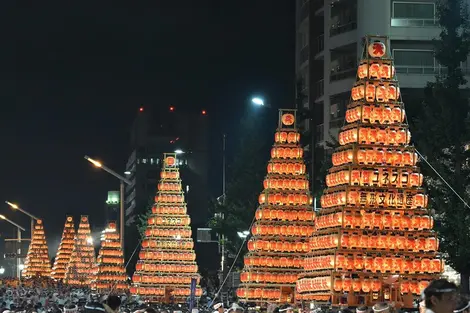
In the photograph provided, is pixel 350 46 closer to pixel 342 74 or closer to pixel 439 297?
pixel 342 74

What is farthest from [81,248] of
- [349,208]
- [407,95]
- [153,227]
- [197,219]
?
[349,208]

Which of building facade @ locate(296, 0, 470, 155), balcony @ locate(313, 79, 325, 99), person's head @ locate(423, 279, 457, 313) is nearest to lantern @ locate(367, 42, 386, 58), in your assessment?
building facade @ locate(296, 0, 470, 155)

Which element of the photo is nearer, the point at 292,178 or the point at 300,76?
the point at 292,178

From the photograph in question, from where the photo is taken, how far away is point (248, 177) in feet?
224

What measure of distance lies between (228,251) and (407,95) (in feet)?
66.0

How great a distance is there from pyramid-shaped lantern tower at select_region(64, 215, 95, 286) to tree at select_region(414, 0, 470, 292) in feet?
285

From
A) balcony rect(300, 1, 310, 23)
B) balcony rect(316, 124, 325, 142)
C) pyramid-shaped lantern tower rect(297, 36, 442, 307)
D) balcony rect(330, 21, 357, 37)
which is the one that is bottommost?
pyramid-shaped lantern tower rect(297, 36, 442, 307)

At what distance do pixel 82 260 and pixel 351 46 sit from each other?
7539cm

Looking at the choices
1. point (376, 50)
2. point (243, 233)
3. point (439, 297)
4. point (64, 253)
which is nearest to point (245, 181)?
point (243, 233)

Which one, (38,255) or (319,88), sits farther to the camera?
(38,255)

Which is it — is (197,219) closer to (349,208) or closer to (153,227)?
(153,227)

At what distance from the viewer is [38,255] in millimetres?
166875

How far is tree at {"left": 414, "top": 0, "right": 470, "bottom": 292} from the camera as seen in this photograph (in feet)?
141

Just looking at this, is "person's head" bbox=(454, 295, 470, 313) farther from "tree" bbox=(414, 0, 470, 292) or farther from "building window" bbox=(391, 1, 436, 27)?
"building window" bbox=(391, 1, 436, 27)
